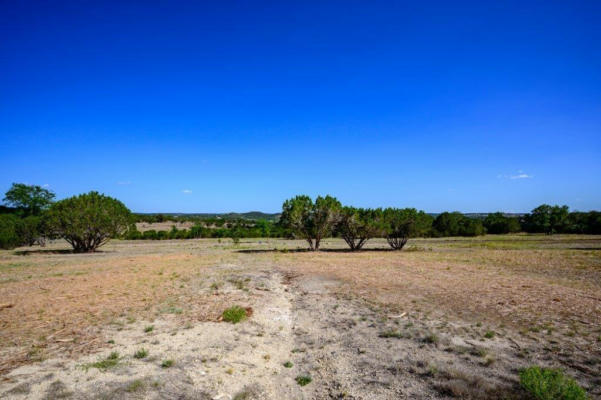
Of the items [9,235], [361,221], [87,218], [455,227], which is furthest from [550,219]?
[9,235]

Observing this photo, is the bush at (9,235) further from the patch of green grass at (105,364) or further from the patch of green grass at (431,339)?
the patch of green grass at (431,339)

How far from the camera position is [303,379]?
6.29 metres

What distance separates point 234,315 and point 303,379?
4151 millimetres

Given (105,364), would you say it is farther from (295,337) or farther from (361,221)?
(361,221)

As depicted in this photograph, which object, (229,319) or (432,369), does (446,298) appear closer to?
(432,369)

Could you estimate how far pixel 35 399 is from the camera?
17.6 feet

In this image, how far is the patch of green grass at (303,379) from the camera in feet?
20.3

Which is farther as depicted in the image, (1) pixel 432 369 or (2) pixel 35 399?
(1) pixel 432 369

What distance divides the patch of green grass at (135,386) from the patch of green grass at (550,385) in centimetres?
675

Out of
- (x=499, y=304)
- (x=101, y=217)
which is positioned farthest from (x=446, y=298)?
(x=101, y=217)

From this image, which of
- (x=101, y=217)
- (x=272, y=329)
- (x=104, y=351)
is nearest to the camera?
(x=104, y=351)

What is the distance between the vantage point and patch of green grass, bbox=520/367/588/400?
5113mm

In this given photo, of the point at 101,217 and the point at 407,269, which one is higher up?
the point at 101,217

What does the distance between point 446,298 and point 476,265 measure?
11.2m
